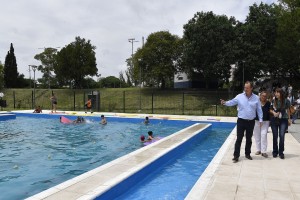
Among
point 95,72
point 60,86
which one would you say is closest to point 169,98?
point 95,72

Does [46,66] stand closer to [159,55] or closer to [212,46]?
[159,55]

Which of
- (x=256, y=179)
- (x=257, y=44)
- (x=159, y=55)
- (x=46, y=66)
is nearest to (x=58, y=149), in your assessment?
(x=256, y=179)

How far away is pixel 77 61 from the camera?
52.6 metres

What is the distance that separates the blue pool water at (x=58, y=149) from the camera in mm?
7852

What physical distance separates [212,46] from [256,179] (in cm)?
3134

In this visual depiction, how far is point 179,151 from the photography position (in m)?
10.1

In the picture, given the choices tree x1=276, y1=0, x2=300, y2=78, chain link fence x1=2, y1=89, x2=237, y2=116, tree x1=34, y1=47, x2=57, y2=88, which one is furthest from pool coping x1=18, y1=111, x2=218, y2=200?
tree x1=34, y1=47, x2=57, y2=88

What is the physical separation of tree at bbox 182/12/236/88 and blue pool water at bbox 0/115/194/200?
1698cm

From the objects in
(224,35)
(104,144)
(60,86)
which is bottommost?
(104,144)

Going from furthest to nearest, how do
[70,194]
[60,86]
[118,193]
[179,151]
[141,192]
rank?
[60,86]
[179,151]
[141,192]
[118,193]
[70,194]

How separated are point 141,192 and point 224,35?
32278mm

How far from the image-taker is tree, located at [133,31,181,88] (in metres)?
43.2

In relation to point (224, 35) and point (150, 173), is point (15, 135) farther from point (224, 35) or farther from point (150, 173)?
point (224, 35)

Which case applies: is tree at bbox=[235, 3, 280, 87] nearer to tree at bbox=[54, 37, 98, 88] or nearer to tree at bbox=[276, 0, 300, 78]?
tree at bbox=[276, 0, 300, 78]
